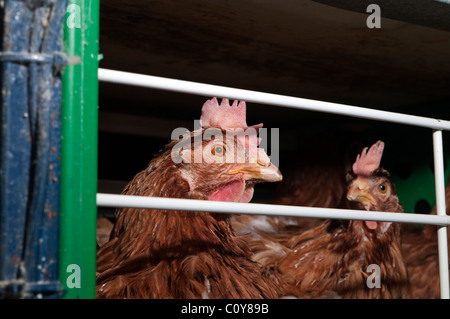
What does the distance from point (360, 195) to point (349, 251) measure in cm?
30

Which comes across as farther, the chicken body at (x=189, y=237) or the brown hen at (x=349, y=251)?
the brown hen at (x=349, y=251)

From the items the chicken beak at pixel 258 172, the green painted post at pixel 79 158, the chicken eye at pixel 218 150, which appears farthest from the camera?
the chicken eye at pixel 218 150

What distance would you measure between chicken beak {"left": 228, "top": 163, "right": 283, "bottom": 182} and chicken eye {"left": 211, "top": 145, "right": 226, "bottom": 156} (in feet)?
0.27

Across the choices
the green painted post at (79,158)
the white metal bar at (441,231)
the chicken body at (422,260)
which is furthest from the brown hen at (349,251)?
the green painted post at (79,158)

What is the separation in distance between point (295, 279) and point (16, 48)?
6.47 ft

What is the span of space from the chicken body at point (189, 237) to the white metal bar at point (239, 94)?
0.58m

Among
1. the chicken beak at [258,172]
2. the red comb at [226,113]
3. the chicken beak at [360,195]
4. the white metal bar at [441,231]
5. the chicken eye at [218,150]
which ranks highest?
the red comb at [226,113]

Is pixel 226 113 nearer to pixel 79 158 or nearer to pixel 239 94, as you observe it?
pixel 239 94

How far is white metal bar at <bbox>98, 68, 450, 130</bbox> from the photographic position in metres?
1.28

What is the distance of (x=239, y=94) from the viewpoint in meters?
1.42

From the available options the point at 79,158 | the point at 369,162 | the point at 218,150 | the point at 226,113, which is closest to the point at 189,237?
the point at 218,150

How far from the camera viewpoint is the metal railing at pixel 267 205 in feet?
4.18

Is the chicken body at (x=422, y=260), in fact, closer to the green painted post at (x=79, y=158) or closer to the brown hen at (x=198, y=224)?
the brown hen at (x=198, y=224)
